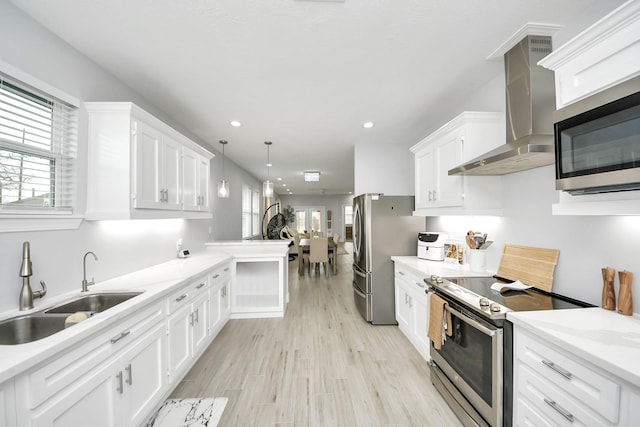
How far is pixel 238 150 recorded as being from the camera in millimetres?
4637

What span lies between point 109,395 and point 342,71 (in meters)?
2.71

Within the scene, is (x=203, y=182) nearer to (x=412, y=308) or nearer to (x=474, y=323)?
(x=412, y=308)

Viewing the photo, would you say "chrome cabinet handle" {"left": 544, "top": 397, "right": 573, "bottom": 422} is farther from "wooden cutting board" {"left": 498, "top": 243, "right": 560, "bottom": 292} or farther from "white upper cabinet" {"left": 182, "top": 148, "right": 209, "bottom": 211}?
"white upper cabinet" {"left": 182, "top": 148, "right": 209, "bottom": 211}

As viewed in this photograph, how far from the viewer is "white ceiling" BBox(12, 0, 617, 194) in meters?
1.50

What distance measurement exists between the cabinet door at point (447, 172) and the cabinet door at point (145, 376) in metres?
2.73

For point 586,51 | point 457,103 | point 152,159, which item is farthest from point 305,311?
point 586,51

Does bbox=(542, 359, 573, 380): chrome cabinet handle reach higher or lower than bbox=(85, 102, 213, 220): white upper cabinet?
lower

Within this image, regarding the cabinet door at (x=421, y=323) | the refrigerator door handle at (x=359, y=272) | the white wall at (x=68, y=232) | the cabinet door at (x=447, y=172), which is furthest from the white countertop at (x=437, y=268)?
the white wall at (x=68, y=232)

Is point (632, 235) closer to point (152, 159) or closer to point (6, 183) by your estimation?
point (152, 159)

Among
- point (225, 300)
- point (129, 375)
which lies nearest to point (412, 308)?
point (225, 300)

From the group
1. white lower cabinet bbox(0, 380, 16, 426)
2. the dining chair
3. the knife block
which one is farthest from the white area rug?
the dining chair

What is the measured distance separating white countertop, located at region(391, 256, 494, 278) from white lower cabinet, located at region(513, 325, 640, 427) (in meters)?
1.00

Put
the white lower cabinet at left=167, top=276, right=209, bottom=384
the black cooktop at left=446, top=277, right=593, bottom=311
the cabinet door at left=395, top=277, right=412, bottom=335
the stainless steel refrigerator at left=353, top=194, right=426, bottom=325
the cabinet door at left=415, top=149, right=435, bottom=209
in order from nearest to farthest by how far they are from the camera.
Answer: the black cooktop at left=446, top=277, right=593, bottom=311, the white lower cabinet at left=167, top=276, right=209, bottom=384, the cabinet door at left=415, top=149, right=435, bottom=209, the cabinet door at left=395, top=277, right=412, bottom=335, the stainless steel refrigerator at left=353, top=194, right=426, bottom=325

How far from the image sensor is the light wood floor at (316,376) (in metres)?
1.86
